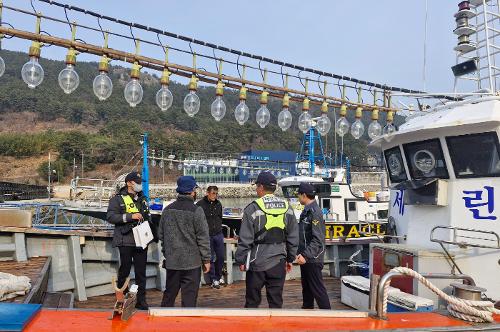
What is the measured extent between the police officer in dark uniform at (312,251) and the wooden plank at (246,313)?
65.4 inches

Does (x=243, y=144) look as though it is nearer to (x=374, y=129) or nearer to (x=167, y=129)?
(x=167, y=129)

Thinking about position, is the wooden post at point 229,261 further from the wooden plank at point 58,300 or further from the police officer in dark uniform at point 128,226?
the wooden plank at point 58,300

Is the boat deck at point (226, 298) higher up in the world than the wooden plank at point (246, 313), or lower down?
lower down

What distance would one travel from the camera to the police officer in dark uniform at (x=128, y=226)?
504cm

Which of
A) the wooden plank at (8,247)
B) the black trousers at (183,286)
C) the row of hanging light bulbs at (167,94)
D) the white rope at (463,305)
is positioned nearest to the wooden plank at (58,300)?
the wooden plank at (8,247)

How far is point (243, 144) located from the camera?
275ft

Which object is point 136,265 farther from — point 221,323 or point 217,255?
point 221,323

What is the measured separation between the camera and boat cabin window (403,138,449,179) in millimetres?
4773

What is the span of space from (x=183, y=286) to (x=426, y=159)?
3.09 m

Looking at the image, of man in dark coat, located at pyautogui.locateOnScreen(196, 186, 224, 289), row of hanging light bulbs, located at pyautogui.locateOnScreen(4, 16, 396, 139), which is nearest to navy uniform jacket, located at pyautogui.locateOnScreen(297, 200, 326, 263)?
row of hanging light bulbs, located at pyautogui.locateOnScreen(4, 16, 396, 139)

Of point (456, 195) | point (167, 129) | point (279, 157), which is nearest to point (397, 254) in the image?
point (456, 195)

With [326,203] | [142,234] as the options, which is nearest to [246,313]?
[142,234]

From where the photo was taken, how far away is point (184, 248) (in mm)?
4160

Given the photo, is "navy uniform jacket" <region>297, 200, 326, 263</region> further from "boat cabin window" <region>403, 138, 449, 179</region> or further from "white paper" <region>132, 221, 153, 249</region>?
"white paper" <region>132, 221, 153, 249</region>
